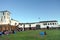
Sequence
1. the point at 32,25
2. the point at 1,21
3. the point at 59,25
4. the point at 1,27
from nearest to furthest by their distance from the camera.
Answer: the point at 1,27 → the point at 1,21 → the point at 59,25 → the point at 32,25

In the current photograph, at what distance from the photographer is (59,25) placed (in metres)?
90.9

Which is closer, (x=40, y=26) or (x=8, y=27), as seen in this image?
(x=8, y=27)

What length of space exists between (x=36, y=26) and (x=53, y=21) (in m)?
11.7

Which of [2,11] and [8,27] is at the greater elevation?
[2,11]

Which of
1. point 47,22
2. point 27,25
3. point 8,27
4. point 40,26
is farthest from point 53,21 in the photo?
point 8,27

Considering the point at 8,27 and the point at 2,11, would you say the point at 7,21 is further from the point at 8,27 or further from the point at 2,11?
the point at 8,27

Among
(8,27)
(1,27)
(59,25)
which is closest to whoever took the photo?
(1,27)

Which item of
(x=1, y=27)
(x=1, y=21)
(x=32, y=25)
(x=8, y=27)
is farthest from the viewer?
(x=32, y=25)

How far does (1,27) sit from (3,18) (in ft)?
49.1

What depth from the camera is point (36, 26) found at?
94750 mm

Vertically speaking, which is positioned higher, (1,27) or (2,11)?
(2,11)

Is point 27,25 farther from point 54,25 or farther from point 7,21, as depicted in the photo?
point 7,21

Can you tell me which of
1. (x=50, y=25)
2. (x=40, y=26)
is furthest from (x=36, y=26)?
(x=50, y=25)

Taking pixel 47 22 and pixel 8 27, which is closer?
pixel 8 27
